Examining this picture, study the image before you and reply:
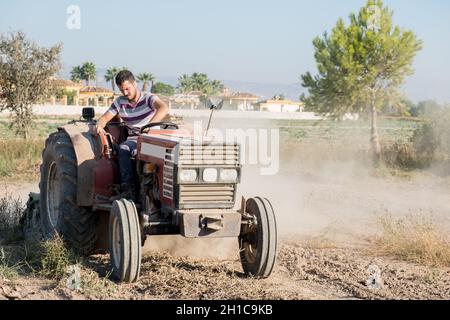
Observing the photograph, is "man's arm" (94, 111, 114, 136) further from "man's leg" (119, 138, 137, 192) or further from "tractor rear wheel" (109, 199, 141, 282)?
"tractor rear wheel" (109, 199, 141, 282)

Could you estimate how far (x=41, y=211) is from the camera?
8.58m

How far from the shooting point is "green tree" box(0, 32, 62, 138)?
25922 millimetres

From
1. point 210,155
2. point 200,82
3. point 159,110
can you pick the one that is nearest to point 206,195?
point 210,155

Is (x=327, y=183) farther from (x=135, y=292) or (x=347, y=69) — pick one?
(x=135, y=292)

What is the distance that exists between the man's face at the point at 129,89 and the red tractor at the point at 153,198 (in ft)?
1.21

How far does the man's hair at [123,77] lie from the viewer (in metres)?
7.59

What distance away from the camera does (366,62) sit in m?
21.5

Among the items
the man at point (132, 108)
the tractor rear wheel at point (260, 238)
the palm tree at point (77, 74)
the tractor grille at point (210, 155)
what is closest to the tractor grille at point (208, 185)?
the tractor grille at point (210, 155)

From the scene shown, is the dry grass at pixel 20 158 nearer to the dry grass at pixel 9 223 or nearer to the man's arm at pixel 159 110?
the dry grass at pixel 9 223

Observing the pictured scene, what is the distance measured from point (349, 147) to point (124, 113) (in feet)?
49.6

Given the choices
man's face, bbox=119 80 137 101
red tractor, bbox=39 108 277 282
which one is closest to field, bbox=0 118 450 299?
red tractor, bbox=39 108 277 282

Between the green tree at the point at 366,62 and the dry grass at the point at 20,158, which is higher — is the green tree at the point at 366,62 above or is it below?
above

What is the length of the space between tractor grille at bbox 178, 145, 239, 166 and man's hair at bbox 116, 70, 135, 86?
58.4 inches

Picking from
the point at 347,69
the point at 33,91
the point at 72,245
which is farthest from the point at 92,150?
the point at 33,91
